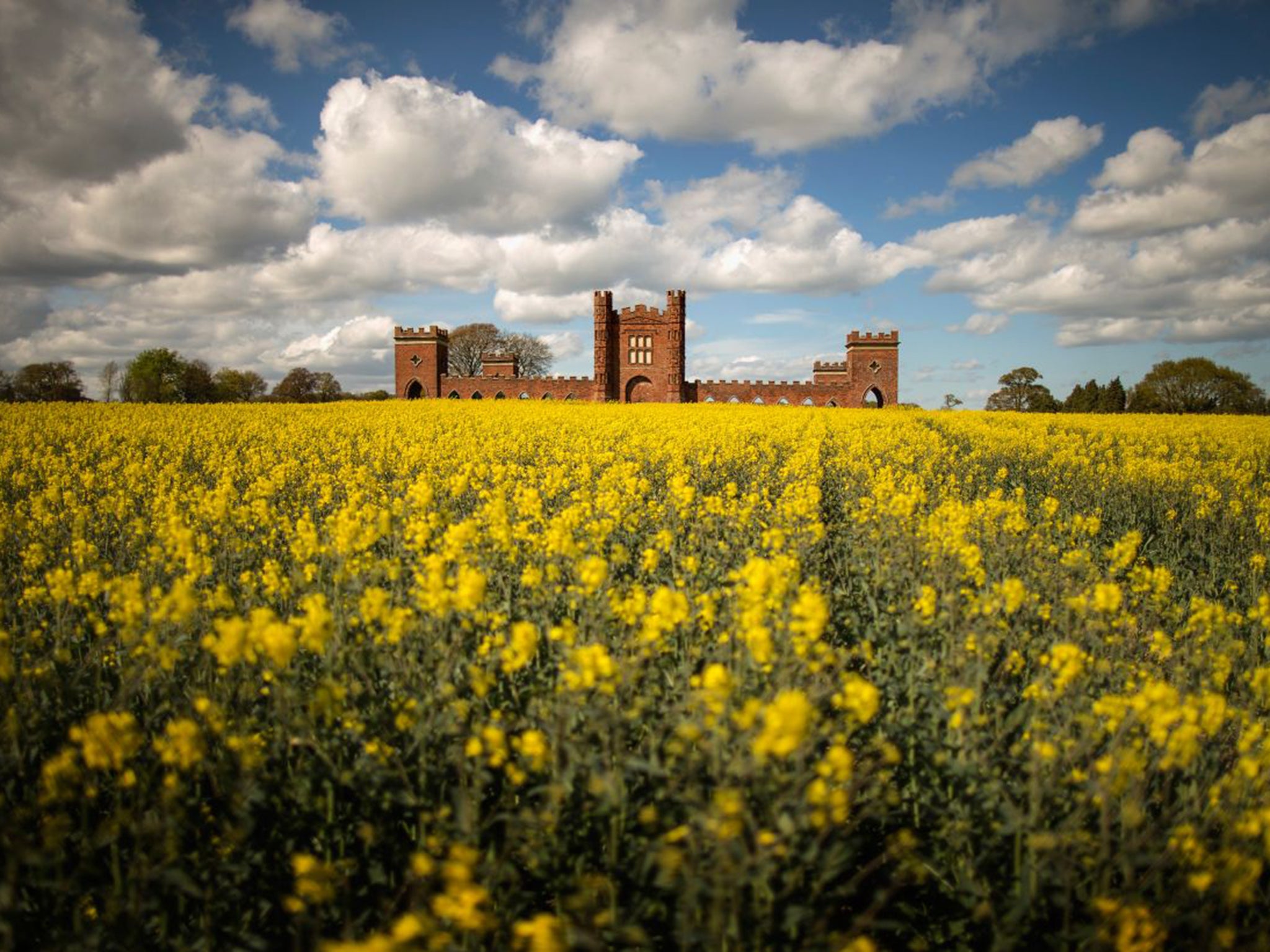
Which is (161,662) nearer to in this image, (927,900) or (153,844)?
(153,844)

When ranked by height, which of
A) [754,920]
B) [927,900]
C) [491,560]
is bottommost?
[927,900]

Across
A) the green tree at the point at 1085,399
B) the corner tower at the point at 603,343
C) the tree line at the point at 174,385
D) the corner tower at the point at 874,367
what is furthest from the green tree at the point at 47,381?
the green tree at the point at 1085,399

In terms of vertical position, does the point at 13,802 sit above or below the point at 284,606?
below

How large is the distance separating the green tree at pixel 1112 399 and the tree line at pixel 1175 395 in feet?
0.15

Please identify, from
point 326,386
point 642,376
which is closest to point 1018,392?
point 642,376

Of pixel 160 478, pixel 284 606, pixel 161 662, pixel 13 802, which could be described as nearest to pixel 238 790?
pixel 161 662

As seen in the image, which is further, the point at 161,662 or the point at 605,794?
the point at 161,662

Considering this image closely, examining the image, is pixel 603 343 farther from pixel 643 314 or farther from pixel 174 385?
pixel 174 385

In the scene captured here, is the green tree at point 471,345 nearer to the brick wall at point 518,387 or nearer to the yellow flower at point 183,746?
the brick wall at point 518,387

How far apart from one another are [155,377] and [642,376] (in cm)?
5068

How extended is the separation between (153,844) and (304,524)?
2.79 meters

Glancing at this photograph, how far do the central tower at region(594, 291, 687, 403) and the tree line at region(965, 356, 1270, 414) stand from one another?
30.1m

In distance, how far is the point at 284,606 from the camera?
5.06m

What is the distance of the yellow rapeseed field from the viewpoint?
2.38 meters
